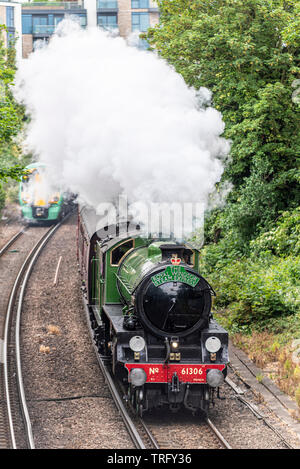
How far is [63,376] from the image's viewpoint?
10383 millimetres

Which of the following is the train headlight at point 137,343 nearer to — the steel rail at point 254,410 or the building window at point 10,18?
the steel rail at point 254,410

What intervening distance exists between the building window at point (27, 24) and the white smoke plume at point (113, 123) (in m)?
30.7


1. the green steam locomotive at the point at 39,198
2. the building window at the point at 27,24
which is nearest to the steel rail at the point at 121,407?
the green steam locomotive at the point at 39,198

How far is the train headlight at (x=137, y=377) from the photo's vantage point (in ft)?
27.1

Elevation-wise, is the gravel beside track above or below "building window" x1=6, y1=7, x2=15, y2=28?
below

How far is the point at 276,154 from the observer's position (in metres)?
15.3

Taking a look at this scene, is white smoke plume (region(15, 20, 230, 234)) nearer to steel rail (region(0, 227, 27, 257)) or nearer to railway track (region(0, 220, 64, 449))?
railway track (region(0, 220, 64, 449))

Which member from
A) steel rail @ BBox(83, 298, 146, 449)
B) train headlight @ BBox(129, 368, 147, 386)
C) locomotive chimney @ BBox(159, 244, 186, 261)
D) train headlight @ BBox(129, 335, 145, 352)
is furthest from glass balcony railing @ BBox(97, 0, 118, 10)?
train headlight @ BBox(129, 368, 147, 386)

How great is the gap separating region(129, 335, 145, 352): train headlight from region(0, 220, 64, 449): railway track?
182cm

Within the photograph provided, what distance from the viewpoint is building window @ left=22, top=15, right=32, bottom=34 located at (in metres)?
42.9
